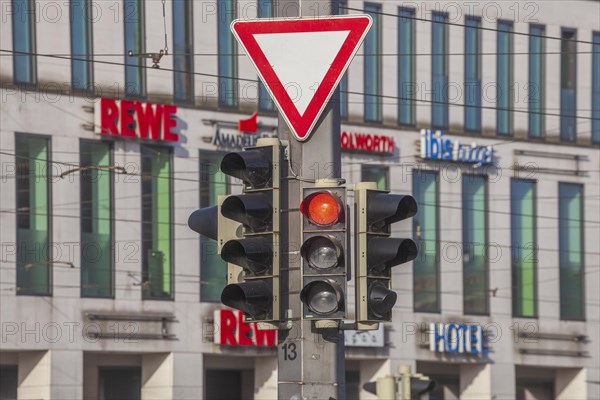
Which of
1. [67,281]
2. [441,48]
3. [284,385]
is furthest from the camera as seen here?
[441,48]

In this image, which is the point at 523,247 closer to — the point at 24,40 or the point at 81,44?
the point at 81,44

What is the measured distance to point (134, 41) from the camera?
1688 inches

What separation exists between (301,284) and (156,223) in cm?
3290

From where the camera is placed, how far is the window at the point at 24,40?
41.2m

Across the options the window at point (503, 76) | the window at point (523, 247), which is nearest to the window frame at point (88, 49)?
the window at point (503, 76)

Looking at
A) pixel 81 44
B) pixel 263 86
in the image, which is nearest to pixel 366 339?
pixel 263 86

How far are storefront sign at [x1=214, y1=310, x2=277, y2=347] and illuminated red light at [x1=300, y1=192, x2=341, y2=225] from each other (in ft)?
111

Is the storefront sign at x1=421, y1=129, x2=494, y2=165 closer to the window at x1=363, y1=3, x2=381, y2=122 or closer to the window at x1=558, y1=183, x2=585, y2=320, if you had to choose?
the window at x1=363, y1=3, x2=381, y2=122

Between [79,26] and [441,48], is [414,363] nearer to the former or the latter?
[441,48]

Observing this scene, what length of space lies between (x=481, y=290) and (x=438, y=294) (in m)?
1.64

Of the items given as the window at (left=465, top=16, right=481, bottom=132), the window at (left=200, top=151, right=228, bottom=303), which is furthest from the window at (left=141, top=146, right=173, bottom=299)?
the window at (left=465, top=16, right=481, bottom=132)

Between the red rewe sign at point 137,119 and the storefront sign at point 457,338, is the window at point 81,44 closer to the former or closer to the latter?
the red rewe sign at point 137,119

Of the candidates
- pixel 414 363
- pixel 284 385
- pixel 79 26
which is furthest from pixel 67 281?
pixel 284 385

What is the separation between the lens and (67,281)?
4191 centimetres
